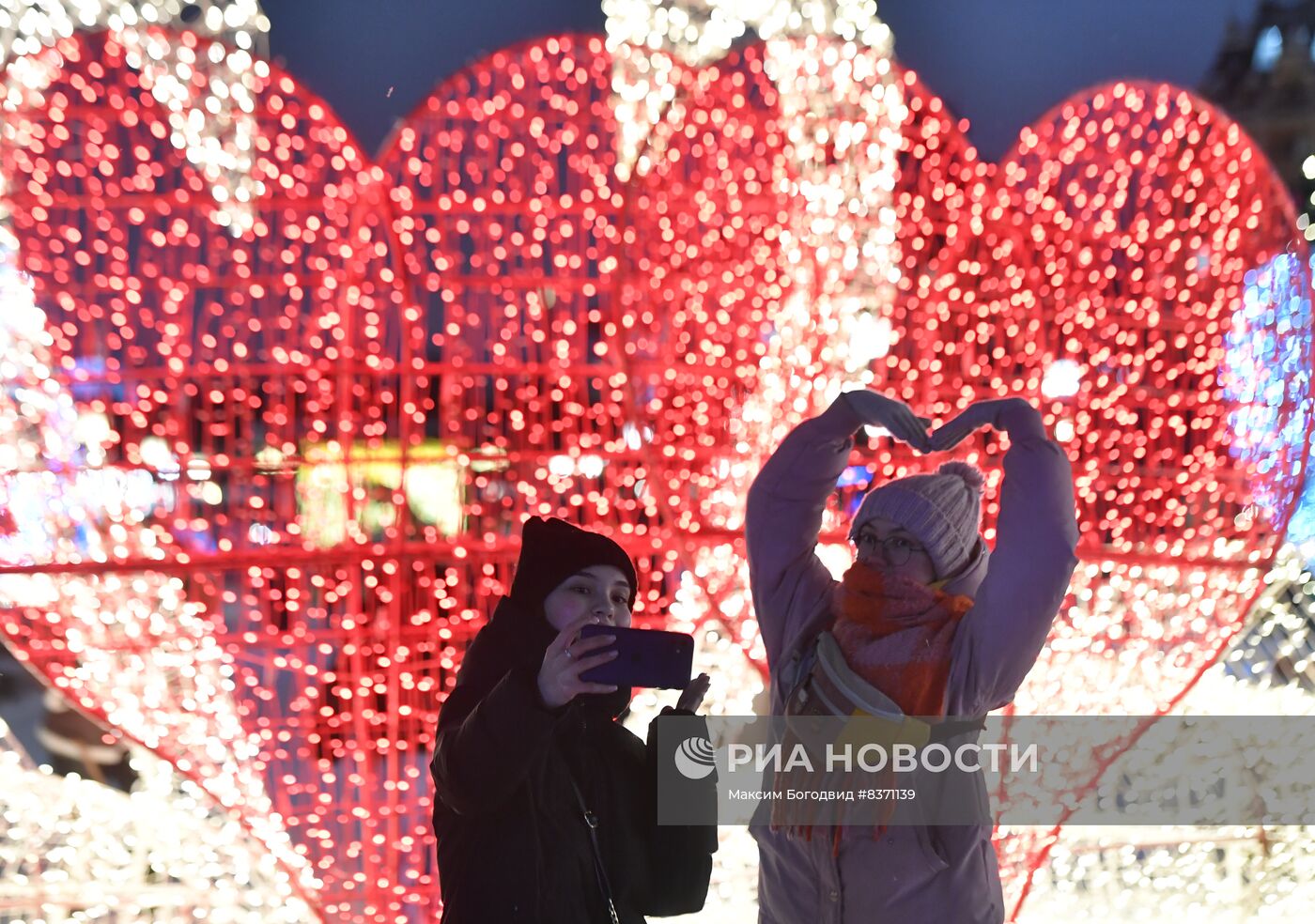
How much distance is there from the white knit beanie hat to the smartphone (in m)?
0.38

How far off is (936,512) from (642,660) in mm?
491

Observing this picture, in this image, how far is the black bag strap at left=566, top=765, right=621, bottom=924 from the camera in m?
1.51

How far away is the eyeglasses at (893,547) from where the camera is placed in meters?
1.70

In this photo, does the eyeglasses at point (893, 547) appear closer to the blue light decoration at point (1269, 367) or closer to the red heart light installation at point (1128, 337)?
the red heart light installation at point (1128, 337)

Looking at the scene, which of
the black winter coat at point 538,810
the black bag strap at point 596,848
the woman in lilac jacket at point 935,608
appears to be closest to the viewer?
the black winter coat at point 538,810

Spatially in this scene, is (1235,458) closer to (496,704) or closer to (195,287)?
(496,704)

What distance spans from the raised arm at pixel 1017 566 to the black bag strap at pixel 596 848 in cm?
53

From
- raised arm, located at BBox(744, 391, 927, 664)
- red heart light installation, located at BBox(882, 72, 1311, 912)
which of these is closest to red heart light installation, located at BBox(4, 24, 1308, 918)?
red heart light installation, located at BBox(882, 72, 1311, 912)

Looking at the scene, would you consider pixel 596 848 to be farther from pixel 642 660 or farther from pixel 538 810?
pixel 642 660

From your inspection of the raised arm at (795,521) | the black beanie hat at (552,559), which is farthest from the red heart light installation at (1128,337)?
the black beanie hat at (552,559)

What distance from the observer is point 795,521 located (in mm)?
1783

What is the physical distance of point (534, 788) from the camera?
1481mm

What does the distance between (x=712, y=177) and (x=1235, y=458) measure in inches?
50.0

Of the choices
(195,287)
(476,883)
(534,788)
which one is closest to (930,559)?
(534,788)
